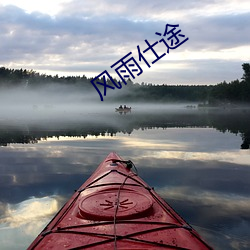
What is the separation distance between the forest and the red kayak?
96.6 metres

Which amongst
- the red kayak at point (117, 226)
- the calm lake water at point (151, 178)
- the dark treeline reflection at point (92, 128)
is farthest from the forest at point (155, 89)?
the red kayak at point (117, 226)

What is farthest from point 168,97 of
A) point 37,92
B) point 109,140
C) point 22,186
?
point 22,186

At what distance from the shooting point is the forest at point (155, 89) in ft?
324

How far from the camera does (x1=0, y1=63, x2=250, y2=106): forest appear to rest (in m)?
98.8

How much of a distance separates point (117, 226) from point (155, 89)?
17131 centimetres

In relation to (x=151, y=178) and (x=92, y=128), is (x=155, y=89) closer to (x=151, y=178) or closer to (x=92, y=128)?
(x=92, y=128)

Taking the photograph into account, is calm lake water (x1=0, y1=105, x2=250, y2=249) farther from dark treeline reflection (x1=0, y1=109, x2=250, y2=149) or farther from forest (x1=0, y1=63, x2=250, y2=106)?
forest (x1=0, y1=63, x2=250, y2=106)

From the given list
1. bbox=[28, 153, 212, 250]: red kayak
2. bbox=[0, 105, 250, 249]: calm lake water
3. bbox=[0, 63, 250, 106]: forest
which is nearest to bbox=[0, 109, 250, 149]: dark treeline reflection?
bbox=[0, 105, 250, 249]: calm lake water

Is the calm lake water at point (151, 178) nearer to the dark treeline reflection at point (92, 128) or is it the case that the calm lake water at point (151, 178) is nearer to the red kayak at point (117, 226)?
the red kayak at point (117, 226)

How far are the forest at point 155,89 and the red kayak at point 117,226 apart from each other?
9662 centimetres

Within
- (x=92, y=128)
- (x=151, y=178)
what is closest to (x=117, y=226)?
(x=151, y=178)

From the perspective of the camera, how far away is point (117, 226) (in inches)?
181

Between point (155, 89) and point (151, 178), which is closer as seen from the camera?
point (151, 178)

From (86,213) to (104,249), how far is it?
118 centimetres
